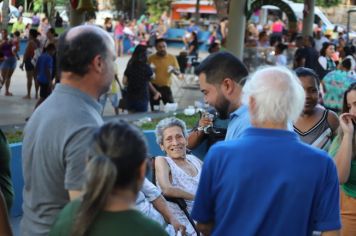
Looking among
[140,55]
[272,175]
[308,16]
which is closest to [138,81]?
[140,55]

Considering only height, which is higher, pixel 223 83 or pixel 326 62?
pixel 223 83

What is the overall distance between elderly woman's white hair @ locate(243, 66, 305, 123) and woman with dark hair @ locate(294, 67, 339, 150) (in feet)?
7.23

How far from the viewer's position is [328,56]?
52.7 feet

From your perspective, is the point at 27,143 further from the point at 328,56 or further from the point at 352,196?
the point at 328,56

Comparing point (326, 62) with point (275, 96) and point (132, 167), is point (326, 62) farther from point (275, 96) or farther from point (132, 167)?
point (132, 167)

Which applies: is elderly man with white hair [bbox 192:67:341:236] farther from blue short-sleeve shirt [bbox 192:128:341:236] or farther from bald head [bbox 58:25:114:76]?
bald head [bbox 58:25:114:76]

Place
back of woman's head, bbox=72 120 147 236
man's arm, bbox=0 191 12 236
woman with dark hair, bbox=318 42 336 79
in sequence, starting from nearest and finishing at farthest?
back of woman's head, bbox=72 120 147 236
man's arm, bbox=0 191 12 236
woman with dark hair, bbox=318 42 336 79

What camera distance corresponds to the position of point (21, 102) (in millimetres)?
16922

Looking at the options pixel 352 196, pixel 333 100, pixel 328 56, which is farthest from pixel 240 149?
pixel 328 56

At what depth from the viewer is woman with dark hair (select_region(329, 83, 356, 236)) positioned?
439 cm

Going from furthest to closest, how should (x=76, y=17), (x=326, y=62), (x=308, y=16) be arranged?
(x=308, y=16) < (x=326, y=62) < (x=76, y=17)

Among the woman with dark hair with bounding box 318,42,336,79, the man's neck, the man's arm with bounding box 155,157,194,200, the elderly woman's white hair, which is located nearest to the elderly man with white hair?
the elderly woman's white hair

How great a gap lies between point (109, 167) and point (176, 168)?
2.96 m

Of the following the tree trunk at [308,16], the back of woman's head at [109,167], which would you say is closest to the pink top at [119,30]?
the tree trunk at [308,16]
